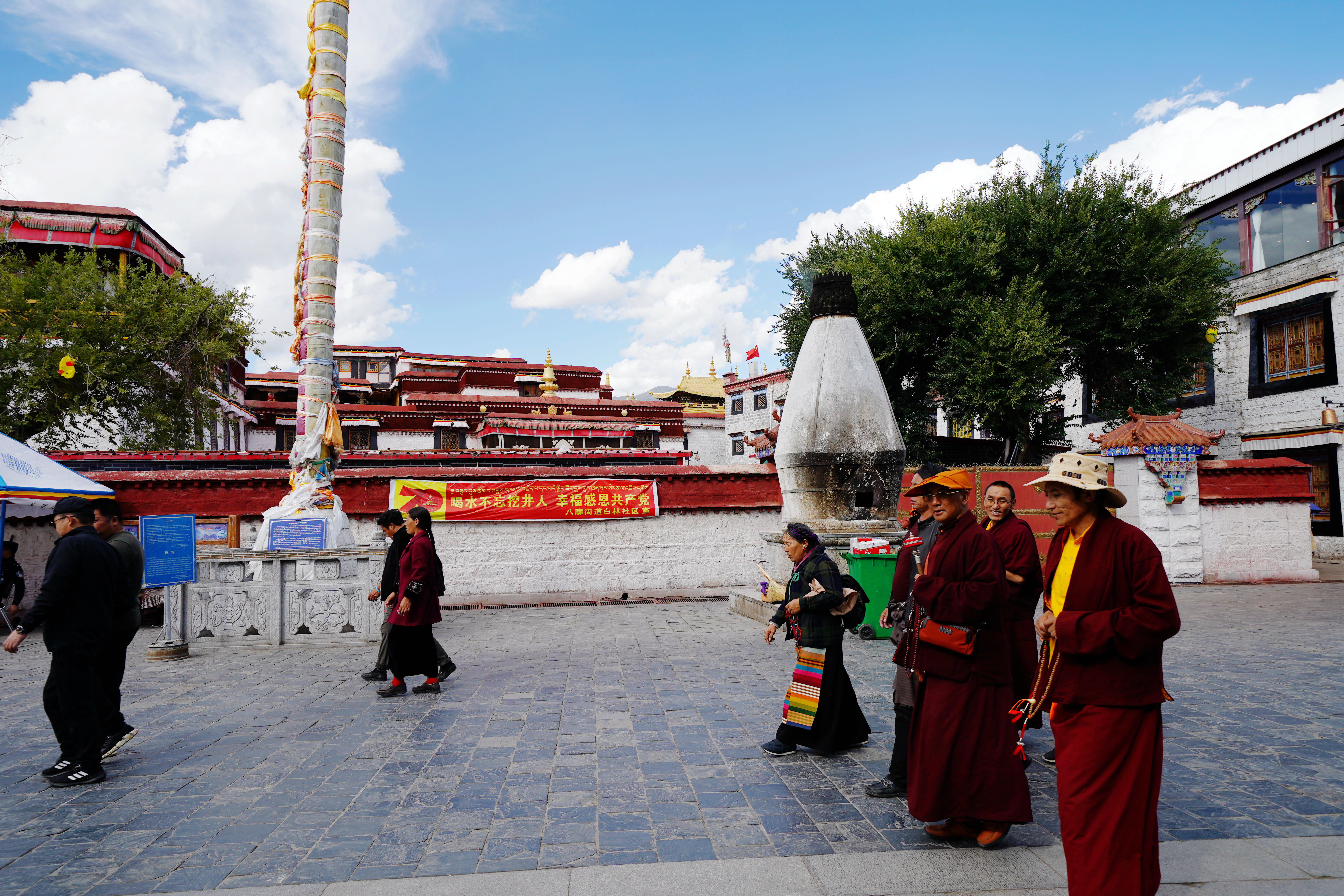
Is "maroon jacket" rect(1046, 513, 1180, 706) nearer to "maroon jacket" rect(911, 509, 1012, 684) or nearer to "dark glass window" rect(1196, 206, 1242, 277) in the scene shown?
"maroon jacket" rect(911, 509, 1012, 684)

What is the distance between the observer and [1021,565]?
489 centimetres

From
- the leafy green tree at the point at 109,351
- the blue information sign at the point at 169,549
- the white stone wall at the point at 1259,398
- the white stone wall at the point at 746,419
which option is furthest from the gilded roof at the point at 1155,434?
the white stone wall at the point at 746,419

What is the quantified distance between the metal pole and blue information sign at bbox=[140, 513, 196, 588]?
2.87 metres

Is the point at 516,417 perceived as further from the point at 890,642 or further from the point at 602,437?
the point at 890,642

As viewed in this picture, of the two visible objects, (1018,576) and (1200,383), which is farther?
(1200,383)

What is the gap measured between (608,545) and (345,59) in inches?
384

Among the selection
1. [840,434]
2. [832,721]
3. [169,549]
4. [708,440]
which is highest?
[708,440]

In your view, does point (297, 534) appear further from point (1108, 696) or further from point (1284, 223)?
point (1284, 223)

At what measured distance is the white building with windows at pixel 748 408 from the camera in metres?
41.7

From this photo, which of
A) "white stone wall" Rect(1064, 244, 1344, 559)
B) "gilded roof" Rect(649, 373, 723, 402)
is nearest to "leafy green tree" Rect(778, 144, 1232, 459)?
"white stone wall" Rect(1064, 244, 1344, 559)

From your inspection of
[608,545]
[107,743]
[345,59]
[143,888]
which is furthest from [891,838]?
[345,59]

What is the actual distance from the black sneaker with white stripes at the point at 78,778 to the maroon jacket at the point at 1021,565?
234 inches

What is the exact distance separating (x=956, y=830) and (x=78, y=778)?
529 centimetres

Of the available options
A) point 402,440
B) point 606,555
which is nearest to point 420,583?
point 606,555
